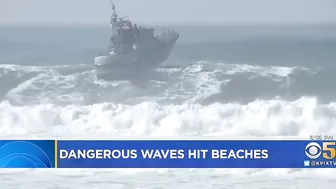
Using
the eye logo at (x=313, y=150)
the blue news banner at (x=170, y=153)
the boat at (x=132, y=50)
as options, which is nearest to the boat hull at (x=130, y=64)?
the boat at (x=132, y=50)

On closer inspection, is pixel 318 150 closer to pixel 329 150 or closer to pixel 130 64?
pixel 329 150

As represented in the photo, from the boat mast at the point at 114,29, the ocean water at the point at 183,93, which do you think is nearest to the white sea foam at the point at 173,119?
the ocean water at the point at 183,93

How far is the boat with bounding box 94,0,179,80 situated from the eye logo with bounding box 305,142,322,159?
108 centimetres

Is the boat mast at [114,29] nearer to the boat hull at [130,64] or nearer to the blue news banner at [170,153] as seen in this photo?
the boat hull at [130,64]

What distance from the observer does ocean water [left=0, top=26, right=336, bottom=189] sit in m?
3.38

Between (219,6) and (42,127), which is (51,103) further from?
(219,6)

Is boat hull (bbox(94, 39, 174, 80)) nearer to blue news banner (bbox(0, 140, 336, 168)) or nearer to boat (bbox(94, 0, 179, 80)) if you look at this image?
boat (bbox(94, 0, 179, 80))

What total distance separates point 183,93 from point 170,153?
400 mm

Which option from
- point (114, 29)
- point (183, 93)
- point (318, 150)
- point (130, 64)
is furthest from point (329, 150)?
point (114, 29)

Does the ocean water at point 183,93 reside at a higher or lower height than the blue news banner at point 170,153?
higher

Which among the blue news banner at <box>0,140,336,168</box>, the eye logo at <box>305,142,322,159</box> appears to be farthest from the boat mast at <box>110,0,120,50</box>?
the eye logo at <box>305,142,322,159</box>

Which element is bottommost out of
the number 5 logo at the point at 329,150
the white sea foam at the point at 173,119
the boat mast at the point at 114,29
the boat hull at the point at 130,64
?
the number 5 logo at the point at 329,150

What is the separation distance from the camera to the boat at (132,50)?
338 centimetres

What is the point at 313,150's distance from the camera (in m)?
3.41
